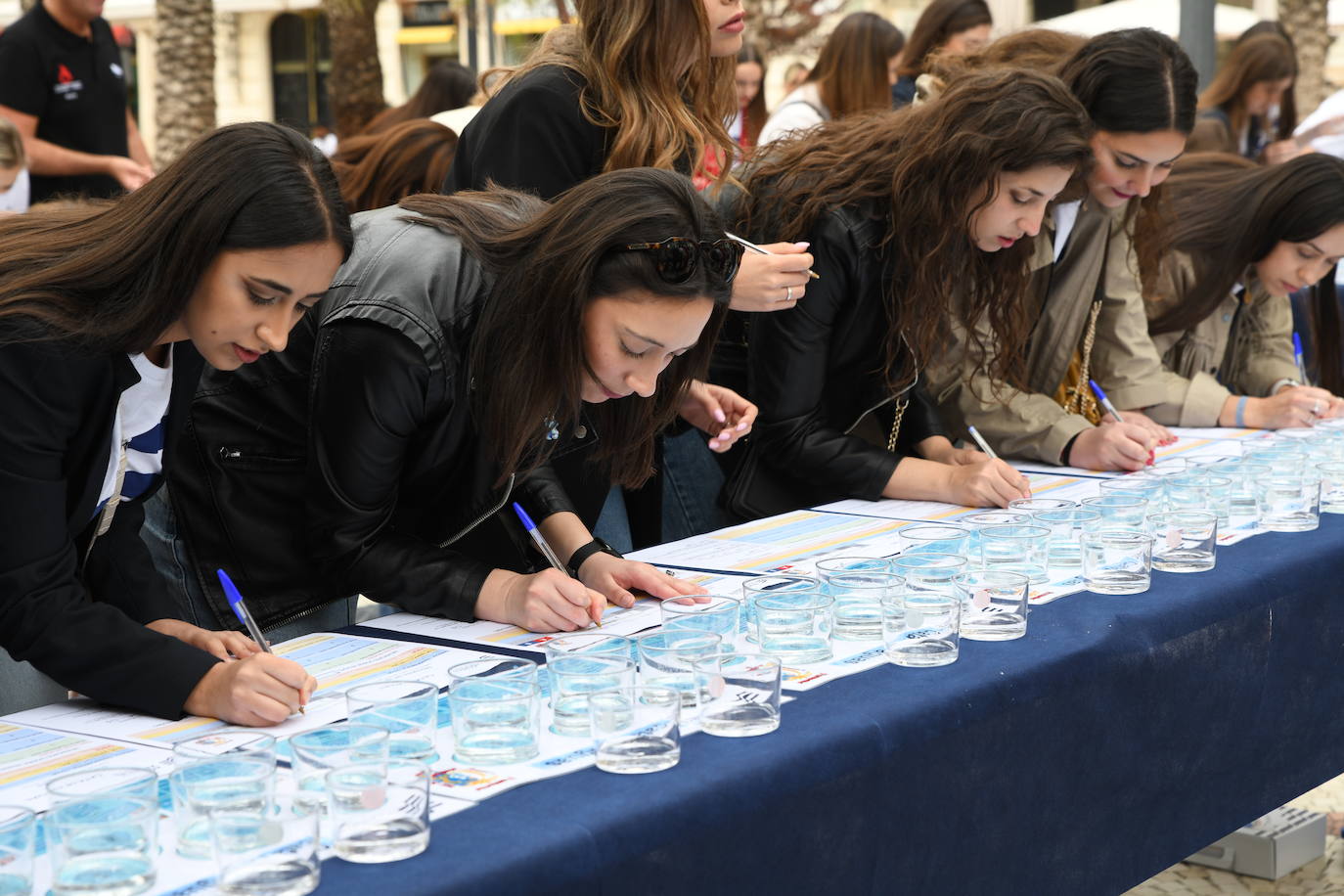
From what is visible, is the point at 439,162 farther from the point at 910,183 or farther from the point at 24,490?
the point at 24,490

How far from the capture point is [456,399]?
2.35 metres

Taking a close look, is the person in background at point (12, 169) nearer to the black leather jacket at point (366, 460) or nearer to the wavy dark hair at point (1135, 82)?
the black leather jacket at point (366, 460)

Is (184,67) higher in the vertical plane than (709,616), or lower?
higher

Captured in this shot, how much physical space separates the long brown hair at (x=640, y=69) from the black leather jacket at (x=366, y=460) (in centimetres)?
66

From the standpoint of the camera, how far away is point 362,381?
2244 mm

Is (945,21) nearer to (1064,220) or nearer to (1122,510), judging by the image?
(1064,220)

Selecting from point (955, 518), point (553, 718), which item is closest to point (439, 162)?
point (955, 518)

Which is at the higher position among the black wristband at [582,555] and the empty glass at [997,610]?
the empty glass at [997,610]

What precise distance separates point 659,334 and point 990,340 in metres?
1.56

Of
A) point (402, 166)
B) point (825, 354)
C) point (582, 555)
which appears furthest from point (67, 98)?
point (582, 555)

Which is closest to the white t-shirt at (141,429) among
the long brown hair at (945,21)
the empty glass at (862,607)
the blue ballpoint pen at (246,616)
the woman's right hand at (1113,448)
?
the blue ballpoint pen at (246,616)

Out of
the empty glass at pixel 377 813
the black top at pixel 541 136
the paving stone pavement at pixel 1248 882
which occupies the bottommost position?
the paving stone pavement at pixel 1248 882

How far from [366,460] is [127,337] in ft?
1.47

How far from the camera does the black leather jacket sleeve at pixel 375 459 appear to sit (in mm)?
2248
